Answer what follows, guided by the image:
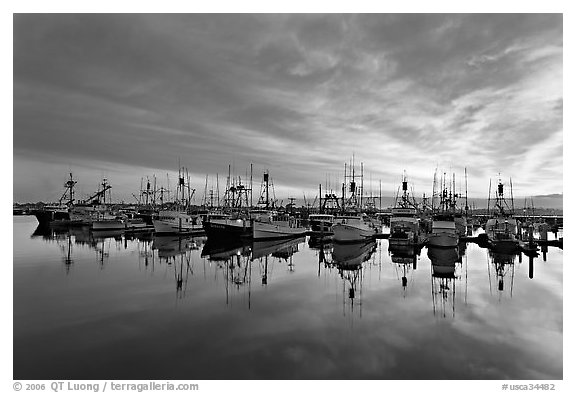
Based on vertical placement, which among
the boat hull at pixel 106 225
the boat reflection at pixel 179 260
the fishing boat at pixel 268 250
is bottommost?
the boat reflection at pixel 179 260

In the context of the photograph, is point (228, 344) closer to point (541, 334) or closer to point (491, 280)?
point (541, 334)

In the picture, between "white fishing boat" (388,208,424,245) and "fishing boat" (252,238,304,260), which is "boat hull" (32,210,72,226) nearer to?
"fishing boat" (252,238,304,260)

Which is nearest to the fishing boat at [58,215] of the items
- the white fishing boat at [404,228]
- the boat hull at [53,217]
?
the boat hull at [53,217]

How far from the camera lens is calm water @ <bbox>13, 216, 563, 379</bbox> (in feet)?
33.2

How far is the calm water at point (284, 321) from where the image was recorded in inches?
398

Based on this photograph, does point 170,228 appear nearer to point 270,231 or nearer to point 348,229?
point 270,231

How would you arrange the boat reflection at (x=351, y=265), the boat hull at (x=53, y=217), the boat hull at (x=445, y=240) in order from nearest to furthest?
the boat reflection at (x=351, y=265) < the boat hull at (x=445, y=240) < the boat hull at (x=53, y=217)

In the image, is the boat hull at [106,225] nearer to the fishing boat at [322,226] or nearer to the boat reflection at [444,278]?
Answer: the fishing boat at [322,226]

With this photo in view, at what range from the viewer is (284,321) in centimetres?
1425

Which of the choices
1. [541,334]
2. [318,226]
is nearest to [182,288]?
[541,334]

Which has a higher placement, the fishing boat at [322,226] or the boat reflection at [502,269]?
the fishing boat at [322,226]

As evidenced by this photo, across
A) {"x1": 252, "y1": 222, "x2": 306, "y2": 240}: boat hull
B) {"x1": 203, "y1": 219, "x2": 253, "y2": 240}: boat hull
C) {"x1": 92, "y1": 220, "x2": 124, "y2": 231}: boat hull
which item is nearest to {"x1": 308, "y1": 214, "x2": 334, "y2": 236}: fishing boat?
{"x1": 252, "y1": 222, "x2": 306, "y2": 240}: boat hull

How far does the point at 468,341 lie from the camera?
12141mm
